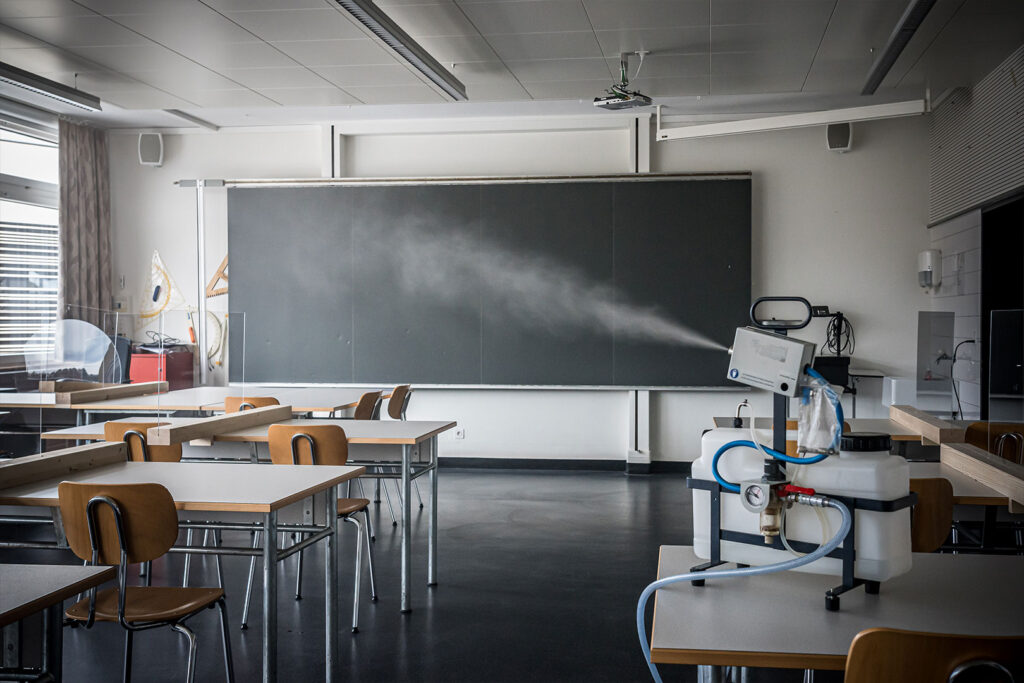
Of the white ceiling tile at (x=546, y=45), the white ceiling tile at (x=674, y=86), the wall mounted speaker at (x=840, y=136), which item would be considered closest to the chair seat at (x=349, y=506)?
the white ceiling tile at (x=546, y=45)

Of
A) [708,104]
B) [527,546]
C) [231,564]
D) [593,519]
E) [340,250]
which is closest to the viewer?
[231,564]

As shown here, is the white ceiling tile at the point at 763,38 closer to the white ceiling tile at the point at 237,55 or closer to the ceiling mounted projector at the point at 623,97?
the ceiling mounted projector at the point at 623,97

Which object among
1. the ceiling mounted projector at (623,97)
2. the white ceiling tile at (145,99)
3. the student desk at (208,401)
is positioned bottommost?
the student desk at (208,401)

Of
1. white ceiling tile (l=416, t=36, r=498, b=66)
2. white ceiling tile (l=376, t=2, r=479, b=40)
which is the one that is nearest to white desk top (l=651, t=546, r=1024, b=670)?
white ceiling tile (l=376, t=2, r=479, b=40)

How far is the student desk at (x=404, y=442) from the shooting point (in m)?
3.90

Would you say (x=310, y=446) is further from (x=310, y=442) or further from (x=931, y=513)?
(x=931, y=513)

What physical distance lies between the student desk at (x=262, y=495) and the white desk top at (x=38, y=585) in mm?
650

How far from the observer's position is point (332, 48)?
5.14 metres

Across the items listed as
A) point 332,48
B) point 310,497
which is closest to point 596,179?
point 332,48

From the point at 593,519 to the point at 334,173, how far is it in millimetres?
4127

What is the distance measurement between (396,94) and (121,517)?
4.32 meters

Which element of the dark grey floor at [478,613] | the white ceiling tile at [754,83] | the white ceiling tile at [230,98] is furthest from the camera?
the white ceiling tile at [230,98]

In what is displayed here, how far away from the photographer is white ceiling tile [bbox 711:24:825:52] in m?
4.86

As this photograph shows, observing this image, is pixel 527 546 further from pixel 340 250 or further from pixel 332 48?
pixel 340 250
